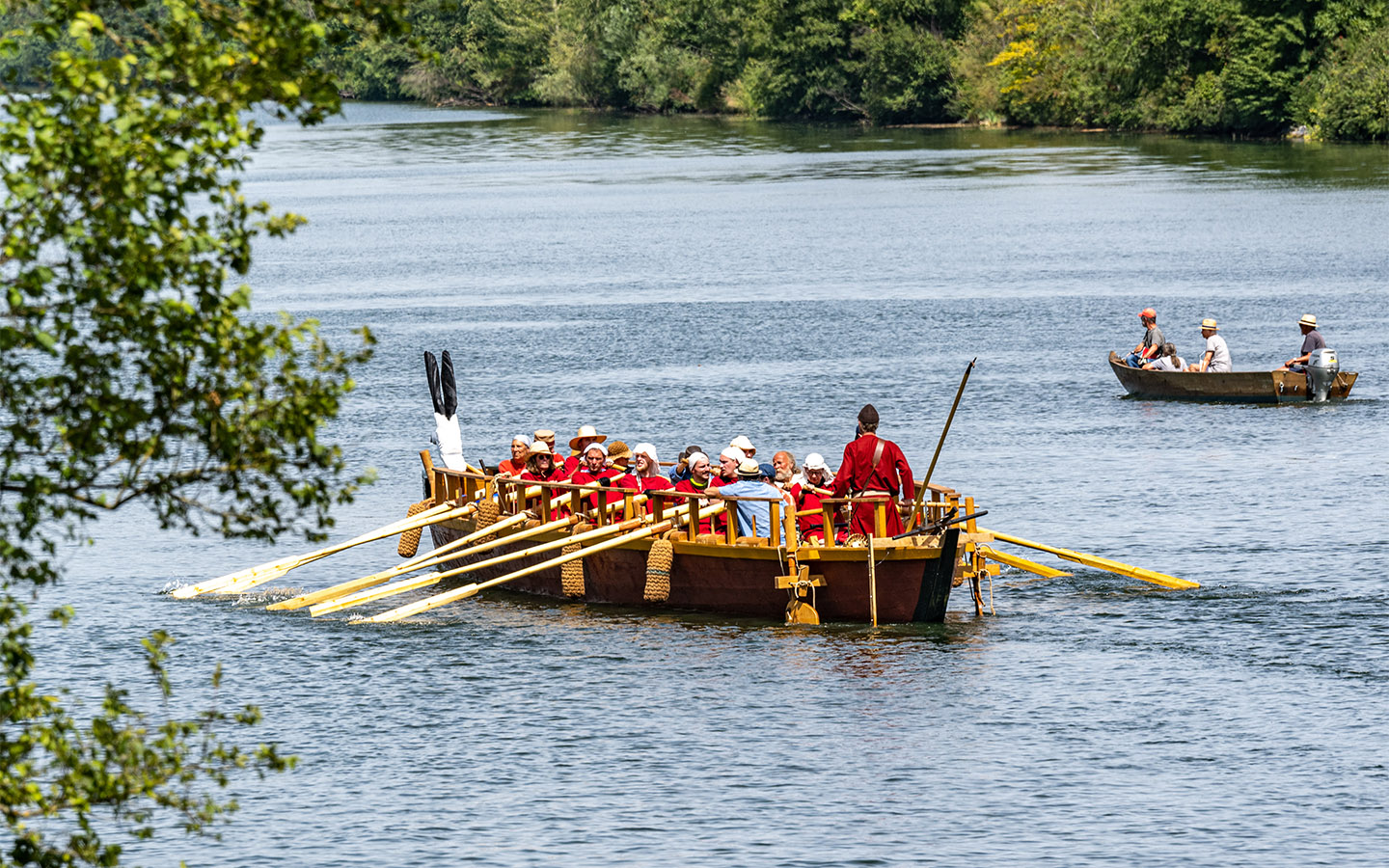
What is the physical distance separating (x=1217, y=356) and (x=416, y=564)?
69.1 ft

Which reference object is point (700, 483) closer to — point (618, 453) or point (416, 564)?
point (618, 453)

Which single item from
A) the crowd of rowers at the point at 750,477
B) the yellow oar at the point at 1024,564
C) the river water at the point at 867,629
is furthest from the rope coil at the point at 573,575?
the yellow oar at the point at 1024,564

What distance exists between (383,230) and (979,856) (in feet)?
227

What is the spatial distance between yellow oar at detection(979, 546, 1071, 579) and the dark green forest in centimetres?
6132

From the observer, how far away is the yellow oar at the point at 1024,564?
25.0 meters

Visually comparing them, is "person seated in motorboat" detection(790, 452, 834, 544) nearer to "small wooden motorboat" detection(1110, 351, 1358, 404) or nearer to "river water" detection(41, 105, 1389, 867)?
"river water" detection(41, 105, 1389, 867)

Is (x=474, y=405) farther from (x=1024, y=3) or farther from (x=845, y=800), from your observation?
(x=1024, y=3)

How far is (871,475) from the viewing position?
23312mm

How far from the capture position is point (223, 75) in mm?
9742

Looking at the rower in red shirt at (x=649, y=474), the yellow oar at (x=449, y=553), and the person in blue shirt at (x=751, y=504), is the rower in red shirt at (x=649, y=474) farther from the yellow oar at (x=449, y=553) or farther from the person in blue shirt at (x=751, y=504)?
the person in blue shirt at (x=751, y=504)

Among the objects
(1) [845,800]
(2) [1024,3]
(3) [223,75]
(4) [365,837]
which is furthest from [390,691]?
(2) [1024,3]

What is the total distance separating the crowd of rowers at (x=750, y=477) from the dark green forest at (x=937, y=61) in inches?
2316

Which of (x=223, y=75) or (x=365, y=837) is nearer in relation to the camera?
(x=223, y=75)

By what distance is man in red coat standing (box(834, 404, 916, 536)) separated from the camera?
23250 mm
